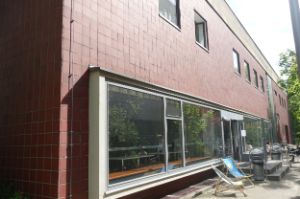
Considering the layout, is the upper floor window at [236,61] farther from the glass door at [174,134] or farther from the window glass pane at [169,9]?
the glass door at [174,134]

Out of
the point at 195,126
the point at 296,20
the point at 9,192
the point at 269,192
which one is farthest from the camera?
the point at 195,126

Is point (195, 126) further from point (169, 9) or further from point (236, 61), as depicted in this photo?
point (236, 61)

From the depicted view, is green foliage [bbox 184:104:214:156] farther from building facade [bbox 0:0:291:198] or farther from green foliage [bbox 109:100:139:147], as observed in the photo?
green foliage [bbox 109:100:139:147]

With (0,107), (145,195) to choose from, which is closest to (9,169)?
(0,107)

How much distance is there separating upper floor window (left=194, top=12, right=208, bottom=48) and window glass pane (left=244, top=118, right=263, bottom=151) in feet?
18.4

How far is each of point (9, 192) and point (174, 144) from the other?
4029mm

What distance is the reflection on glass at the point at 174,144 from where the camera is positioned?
23.3 feet

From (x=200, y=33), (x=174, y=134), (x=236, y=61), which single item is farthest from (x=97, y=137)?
(x=236, y=61)

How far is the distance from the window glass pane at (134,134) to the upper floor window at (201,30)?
206 inches

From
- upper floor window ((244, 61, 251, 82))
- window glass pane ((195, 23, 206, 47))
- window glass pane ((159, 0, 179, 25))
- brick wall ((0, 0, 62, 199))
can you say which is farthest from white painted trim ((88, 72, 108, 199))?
upper floor window ((244, 61, 251, 82))

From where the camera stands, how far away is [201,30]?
1149 cm

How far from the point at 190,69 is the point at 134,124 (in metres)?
4.23

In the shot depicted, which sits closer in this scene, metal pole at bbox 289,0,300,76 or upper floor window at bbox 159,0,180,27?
metal pole at bbox 289,0,300,76

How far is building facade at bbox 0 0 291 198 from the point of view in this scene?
185 inches
